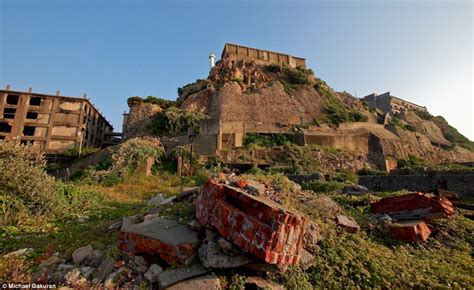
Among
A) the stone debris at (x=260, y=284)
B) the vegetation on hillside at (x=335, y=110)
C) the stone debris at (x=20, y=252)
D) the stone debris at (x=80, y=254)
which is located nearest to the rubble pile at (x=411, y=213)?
the stone debris at (x=260, y=284)

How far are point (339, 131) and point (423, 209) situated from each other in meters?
21.3

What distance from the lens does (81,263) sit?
3.30 m

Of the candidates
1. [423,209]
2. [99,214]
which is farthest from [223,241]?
[99,214]

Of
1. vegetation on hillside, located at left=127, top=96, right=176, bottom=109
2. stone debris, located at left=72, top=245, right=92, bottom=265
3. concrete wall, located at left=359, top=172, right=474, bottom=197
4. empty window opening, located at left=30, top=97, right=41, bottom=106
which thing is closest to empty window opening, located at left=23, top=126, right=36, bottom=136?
empty window opening, located at left=30, top=97, right=41, bottom=106

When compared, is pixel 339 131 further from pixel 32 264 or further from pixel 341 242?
pixel 32 264

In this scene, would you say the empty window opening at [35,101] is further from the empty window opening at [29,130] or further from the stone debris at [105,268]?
the stone debris at [105,268]

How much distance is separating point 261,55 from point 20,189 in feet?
111

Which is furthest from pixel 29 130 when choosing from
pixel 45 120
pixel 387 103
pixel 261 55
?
pixel 387 103

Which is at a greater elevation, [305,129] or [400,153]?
[305,129]

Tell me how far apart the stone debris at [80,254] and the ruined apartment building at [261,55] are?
32331 millimetres

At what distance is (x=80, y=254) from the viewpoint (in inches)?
135

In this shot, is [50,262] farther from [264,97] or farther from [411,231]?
[264,97]

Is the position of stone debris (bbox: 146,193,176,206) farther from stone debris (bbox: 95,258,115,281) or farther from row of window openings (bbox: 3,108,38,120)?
row of window openings (bbox: 3,108,38,120)

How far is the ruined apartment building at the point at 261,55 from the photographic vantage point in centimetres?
3288
